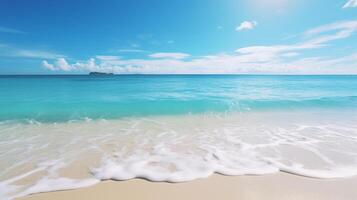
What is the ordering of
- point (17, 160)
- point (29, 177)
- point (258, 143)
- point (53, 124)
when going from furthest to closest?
point (53, 124) < point (258, 143) < point (17, 160) < point (29, 177)

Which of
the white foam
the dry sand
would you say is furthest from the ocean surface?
the dry sand

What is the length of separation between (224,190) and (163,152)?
225 centimetres

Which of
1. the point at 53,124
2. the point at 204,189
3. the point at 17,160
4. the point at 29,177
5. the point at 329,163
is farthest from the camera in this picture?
the point at 53,124

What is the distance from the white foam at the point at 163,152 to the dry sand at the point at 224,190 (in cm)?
24

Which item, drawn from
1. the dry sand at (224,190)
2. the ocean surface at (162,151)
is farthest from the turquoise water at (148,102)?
the dry sand at (224,190)

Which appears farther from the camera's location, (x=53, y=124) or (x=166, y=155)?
(x=53, y=124)

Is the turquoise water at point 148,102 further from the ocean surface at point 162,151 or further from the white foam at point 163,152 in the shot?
the white foam at point 163,152

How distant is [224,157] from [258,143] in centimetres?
173

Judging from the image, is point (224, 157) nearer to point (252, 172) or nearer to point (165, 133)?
point (252, 172)

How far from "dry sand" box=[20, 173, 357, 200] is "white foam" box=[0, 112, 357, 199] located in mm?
242

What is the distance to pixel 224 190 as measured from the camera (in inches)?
138

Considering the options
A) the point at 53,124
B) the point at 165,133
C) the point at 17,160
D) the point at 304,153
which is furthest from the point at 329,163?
the point at 53,124

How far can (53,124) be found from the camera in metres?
8.80

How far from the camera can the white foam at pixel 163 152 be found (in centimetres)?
408
